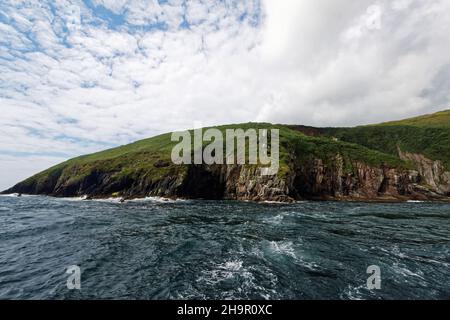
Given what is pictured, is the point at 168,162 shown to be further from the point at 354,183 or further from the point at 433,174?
the point at 433,174

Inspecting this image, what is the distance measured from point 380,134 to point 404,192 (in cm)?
8124

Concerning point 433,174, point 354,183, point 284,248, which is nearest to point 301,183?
point 354,183

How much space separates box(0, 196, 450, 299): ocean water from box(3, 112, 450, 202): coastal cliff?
5519 cm

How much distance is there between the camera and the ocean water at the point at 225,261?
17.0m

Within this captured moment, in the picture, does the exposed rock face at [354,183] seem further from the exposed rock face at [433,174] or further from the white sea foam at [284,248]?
the white sea foam at [284,248]

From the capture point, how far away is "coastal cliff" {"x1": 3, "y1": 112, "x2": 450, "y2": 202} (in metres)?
102

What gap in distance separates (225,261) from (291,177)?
79226 millimetres

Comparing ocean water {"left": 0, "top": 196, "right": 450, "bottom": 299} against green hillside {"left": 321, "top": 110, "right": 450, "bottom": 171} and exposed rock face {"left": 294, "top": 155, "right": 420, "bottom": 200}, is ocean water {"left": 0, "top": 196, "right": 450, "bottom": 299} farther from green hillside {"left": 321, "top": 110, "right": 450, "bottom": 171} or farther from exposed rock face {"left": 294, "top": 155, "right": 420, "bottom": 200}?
green hillside {"left": 321, "top": 110, "right": 450, "bottom": 171}

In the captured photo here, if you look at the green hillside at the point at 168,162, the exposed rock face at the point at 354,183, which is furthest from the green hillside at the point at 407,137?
the exposed rock face at the point at 354,183

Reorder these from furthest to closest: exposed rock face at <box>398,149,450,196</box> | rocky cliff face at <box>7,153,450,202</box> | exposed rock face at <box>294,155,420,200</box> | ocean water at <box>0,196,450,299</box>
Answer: exposed rock face at <box>398,149,450,196</box> < exposed rock face at <box>294,155,420,200</box> < rocky cliff face at <box>7,153,450,202</box> < ocean water at <box>0,196,450,299</box>

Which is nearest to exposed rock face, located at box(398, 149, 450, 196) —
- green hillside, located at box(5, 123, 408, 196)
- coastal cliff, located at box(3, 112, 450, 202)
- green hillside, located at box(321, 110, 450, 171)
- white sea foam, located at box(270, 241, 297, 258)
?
coastal cliff, located at box(3, 112, 450, 202)
